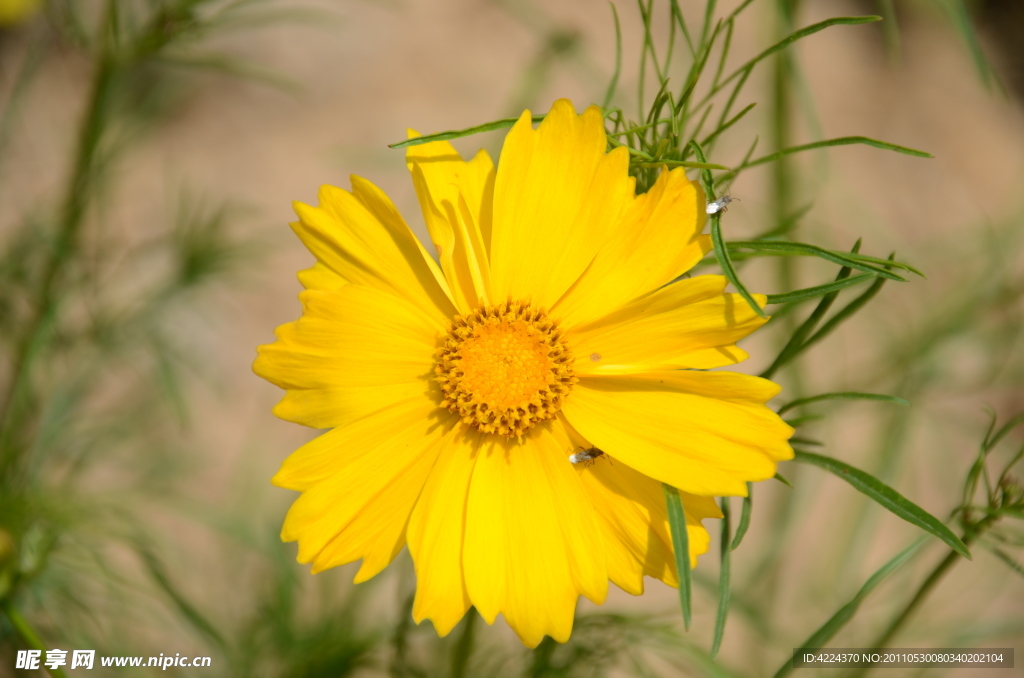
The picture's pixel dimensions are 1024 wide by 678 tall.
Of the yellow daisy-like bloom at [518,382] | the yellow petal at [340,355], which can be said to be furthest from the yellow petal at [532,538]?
the yellow petal at [340,355]

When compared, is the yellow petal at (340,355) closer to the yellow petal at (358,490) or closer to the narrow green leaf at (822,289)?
the yellow petal at (358,490)

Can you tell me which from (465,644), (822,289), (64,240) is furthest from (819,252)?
(64,240)

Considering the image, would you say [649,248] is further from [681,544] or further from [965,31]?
[965,31]

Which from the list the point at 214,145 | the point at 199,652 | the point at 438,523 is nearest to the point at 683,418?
the point at 438,523

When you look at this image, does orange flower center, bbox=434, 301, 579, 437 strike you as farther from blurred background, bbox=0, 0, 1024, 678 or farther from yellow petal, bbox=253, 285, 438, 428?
blurred background, bbox=0, 0, 1024, 678

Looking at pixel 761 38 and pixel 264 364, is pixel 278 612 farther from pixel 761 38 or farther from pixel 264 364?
pixel 761 38

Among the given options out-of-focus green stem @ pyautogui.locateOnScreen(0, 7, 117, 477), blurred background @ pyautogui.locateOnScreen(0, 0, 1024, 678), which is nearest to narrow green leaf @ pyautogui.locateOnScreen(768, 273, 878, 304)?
blurred background @ pyautogui.locateOnScreen(0, 0, 1024, 678)
